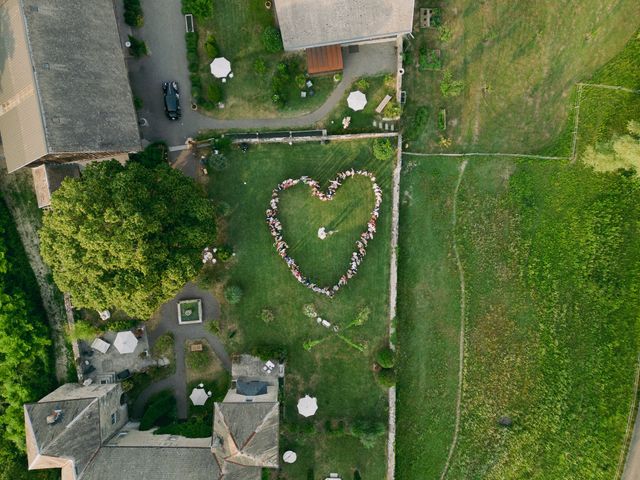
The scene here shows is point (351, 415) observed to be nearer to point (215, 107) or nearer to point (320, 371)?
point (320, 371)

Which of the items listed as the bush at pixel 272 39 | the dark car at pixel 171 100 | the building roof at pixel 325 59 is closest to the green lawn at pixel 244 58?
the bush at pixel 272 39

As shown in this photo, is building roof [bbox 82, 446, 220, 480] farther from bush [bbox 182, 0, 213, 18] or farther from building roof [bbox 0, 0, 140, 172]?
bush [bbox 182, 0, 213, 18]

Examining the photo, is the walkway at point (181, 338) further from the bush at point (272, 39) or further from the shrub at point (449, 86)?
the shrub at point (449, 86)

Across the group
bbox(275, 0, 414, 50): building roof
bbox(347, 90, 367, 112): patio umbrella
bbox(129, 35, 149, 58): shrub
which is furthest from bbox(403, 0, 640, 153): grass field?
bbox(129, 35, 149, 58): shrub

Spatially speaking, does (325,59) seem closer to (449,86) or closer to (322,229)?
(449,86)

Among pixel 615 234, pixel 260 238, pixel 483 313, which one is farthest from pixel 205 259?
pixel 615 234
